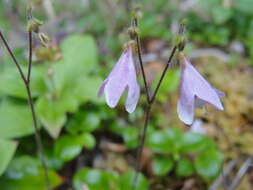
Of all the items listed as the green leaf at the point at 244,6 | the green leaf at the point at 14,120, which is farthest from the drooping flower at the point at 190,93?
the green leaf at the point at 244,6

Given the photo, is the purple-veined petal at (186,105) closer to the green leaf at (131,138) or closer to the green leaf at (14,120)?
the green leaf at (131,138)

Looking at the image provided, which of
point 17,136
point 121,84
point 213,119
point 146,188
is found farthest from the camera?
point 213,119

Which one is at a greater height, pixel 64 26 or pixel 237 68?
pixel 64 26

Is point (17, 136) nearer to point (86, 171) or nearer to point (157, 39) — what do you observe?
point (86, 171)

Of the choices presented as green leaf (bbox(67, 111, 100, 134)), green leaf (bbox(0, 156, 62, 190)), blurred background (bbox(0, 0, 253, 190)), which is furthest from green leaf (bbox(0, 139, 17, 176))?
green leaf (bbox(67, 111, 100, 134))

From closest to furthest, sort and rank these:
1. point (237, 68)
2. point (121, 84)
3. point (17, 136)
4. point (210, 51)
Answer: point (121, 84)
point (17, 136)
point (237, 68)
point (210, 51)

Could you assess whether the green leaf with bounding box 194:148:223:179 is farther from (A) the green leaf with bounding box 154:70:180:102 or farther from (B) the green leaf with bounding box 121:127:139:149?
(A) the green leaf with bounding box 154:70:180:102

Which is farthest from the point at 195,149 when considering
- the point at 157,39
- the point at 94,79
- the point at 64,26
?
the point at 64,26
